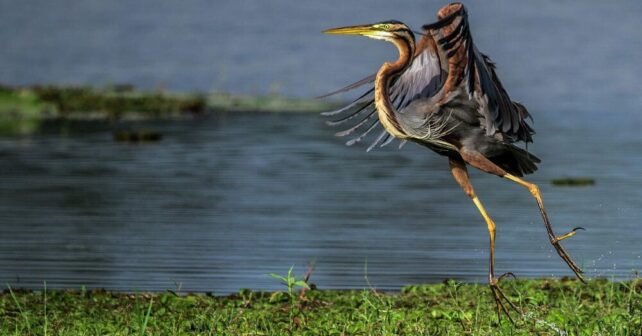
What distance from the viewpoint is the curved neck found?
280 inches

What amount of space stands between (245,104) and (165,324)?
13535mm

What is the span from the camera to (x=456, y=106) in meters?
7.38

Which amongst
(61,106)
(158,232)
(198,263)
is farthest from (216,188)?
(61,106)

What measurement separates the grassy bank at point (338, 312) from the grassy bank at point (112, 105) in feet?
36.1

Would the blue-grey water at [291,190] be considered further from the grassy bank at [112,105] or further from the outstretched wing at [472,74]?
the outstretched wing at [472,74]

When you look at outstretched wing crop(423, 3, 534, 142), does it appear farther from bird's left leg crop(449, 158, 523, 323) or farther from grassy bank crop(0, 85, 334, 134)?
grassy bank crop(0, 85, 334, 134)

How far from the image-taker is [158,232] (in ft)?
35.7

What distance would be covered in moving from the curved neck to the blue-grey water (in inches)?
78.2

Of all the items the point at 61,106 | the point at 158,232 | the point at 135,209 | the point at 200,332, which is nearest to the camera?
the point at 200,332

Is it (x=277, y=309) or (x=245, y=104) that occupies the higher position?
(x=277, y=309)

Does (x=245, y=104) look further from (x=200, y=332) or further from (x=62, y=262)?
(x=200, y=332)

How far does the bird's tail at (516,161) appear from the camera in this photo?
24.7 ft

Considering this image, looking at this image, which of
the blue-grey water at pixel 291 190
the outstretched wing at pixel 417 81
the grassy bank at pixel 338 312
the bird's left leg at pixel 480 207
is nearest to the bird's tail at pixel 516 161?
the bird's left leg at pixel 480 207

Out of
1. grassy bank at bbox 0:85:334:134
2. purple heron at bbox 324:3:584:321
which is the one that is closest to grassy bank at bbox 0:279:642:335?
purple heron at bbox 324:3:584:321
